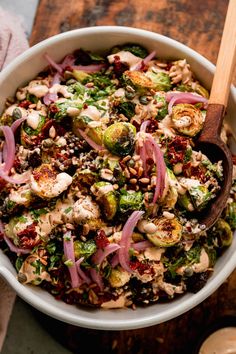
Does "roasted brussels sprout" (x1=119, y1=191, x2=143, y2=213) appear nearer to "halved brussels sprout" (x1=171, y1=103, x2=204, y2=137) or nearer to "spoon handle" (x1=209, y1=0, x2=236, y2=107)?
"halved brussels sprout" (x1=171, y1=103, x2=204, y2=137)

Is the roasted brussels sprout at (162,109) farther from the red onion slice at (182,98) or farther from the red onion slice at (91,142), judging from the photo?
the red onion slice at (91,142)

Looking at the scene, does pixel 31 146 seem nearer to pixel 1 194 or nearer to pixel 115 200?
pixel 1 194

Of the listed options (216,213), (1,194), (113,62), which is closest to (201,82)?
(113,62)

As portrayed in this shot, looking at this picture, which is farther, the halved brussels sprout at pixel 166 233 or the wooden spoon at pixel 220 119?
the wooden spoon at pixel 220 119

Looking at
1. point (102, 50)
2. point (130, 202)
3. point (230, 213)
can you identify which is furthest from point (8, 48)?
point (230, 213)

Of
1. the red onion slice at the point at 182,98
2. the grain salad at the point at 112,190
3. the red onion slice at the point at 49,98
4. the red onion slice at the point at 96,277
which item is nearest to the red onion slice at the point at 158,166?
the grain salad at the point at 112,190

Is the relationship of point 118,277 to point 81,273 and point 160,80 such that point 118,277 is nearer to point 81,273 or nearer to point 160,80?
point 81,273

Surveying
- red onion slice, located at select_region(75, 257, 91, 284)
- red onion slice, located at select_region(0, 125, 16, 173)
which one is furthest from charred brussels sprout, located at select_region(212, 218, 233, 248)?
red onion slice, located at select_region(0, 125, 16, 173)
